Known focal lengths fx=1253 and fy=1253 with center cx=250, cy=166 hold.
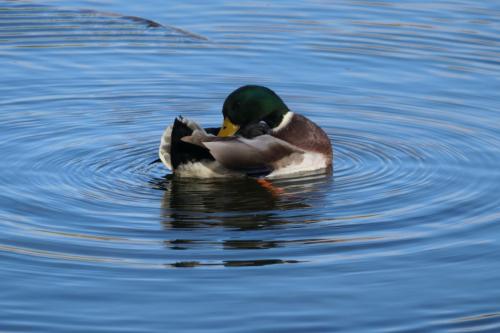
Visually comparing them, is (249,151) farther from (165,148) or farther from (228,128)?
(165,148)

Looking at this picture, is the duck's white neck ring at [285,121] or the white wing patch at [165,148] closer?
the white wing patch at [165,148]

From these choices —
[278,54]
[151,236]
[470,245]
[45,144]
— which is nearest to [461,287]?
[470,245]

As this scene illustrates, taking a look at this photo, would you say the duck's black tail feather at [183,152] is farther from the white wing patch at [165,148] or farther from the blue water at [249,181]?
the blue water at [249,181]

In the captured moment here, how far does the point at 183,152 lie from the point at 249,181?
22.8 inches

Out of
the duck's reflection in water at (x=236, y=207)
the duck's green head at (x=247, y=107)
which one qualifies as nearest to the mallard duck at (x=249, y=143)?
the duck's green head at (x=247, y=107)

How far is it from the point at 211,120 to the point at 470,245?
3.71 meters

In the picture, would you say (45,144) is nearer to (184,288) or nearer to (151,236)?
(151,236)

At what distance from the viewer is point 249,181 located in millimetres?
9328

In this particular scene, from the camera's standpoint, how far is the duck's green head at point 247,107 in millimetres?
9625

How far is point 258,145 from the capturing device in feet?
30.6

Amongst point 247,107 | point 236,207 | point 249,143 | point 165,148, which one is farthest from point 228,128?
A: point 236,207

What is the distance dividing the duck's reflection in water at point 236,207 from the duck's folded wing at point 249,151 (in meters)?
0.16

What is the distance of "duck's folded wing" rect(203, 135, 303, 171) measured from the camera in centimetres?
904

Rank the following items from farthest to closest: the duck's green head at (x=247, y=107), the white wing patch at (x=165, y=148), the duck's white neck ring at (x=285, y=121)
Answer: the duck's white neck ring at (x=285, y=121)
the duck's green head at (x=247, y=107)
the white wing patch at (x=165, y=148)
